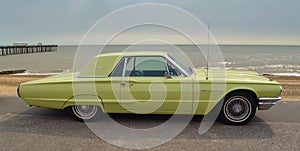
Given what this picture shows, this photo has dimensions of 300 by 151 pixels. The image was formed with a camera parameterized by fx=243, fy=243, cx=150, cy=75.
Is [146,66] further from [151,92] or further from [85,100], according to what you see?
[85,100]

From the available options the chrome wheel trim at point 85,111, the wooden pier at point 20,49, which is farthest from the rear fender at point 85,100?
the wooden pier at point 20,49

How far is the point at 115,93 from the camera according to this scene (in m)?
4.74

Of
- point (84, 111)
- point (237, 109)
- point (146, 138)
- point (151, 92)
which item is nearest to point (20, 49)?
point (84, 111)

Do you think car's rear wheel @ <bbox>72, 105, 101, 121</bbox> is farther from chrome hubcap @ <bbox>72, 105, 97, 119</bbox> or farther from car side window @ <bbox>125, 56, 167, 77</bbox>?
car side window @ <bbox>125, 56, 167, 77</bbox>

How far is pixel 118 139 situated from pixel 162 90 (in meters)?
1.26

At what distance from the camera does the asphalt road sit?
3732 mm

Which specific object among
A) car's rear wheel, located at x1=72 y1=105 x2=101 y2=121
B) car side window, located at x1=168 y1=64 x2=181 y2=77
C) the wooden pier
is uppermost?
the wooden pier

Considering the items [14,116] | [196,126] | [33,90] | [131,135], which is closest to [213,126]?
[196,126]

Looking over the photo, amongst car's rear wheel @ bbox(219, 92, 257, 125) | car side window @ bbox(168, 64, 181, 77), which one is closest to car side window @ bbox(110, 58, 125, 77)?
car side window @ bbox(168, 64, 181, 77)

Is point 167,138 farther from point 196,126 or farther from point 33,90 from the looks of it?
point 33,90

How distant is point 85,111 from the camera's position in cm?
496

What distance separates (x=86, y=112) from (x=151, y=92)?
4.67 feet

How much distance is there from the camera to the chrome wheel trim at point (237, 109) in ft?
15.4

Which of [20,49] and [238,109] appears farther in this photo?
[20,49]
